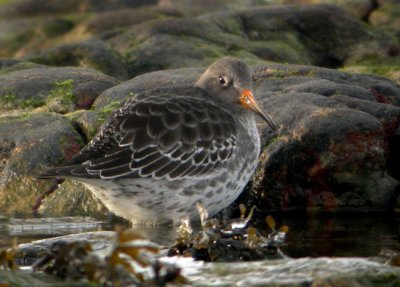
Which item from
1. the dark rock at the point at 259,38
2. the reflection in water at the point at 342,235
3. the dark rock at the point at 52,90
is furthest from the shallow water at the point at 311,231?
the dark rock at the point at 259,38

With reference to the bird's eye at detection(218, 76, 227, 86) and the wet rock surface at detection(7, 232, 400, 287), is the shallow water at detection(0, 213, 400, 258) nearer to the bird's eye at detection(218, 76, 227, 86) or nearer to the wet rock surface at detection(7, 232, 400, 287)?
the bird's eye at detection(218, 76, 227, 86)

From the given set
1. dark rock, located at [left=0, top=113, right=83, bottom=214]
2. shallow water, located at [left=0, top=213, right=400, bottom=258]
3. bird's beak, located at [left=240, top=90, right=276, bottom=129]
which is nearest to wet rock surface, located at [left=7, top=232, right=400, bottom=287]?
shallow water, located at [left=0, top=213, right=400, bottom=258]

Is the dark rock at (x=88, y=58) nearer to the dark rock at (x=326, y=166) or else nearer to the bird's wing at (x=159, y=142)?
the dark rock at (x=326, y=166)

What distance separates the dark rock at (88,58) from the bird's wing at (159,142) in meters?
5.92

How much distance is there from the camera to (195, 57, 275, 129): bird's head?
959 cm

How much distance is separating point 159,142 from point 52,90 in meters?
3.93

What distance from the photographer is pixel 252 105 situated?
31.2 ft

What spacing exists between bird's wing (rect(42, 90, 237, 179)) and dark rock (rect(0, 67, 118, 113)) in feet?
10.5

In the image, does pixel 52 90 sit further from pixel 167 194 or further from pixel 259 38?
pixel 259 38

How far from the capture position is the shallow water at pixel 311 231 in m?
8.32

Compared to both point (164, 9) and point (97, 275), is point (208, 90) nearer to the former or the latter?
point (97, 275)

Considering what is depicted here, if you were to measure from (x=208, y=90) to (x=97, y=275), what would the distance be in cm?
445

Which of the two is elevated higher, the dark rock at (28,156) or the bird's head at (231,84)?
the bird's head at (231,84)

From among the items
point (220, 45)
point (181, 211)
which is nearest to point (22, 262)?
point (181, 211)
